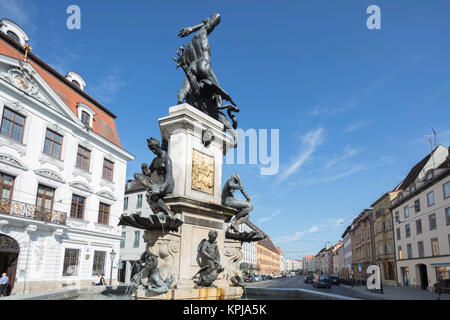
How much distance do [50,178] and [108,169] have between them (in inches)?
247

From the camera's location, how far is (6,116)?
2145cm

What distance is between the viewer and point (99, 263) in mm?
27594

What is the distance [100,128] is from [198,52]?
23.4 metres

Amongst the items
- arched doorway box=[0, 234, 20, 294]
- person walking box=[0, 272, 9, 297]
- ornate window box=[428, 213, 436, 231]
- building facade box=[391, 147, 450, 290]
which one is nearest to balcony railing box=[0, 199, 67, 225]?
arched doorway box=[0, 234, 20, 294]

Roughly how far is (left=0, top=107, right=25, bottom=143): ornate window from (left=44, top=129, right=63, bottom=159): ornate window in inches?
75.5

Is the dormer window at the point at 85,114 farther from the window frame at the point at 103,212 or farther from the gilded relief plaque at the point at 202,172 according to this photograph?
the gilded relief plaque at the point at 202,172

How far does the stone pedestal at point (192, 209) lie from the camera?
5.84 metres

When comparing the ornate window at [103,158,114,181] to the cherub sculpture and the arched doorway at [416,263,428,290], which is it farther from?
the arched doorway at [416,263,428,290]

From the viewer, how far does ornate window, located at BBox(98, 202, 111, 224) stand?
2828cm

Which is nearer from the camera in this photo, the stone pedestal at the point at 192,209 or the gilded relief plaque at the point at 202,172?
the stone pedestal at the point at 192,209

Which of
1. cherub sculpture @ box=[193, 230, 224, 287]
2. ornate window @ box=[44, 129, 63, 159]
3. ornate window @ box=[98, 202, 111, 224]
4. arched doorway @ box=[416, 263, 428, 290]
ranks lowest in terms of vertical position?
arched doorway @ box=[416, 263, 428, 290]

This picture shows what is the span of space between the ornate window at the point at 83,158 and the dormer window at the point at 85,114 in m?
1.94

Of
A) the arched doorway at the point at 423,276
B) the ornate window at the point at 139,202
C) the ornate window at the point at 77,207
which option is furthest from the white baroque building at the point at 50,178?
the arched doorway at the point at 423,276

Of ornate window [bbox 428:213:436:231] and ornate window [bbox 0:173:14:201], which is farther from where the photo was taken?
ornate window [bbox 428:213:436:231]
